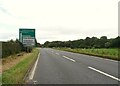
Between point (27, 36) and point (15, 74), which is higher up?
point (27, 36)

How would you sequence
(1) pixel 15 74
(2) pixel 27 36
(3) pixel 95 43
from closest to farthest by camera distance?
1. (1) pixel 15 74
2. (2) pixel 27 36
3. (3) pixel 95 43

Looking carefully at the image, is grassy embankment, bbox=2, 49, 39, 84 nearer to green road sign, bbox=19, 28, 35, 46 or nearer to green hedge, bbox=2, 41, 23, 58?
green hedge, bbox=2, 41, 23, 58

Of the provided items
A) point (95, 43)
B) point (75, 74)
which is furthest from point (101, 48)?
point (75, 74)

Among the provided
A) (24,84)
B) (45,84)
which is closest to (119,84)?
(45,84)

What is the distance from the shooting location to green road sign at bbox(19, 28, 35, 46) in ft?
181

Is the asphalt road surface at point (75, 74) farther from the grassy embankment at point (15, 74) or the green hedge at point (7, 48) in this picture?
the green hedge at point (7, 48)

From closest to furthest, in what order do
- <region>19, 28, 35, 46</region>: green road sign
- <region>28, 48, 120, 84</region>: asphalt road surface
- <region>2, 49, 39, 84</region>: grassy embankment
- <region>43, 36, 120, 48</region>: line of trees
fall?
<region>2, 49, 39, 84</region>: grassy embankment < <region>28, 48, 120, 84</region>: asphalt road surface < <region>19, 28, 35, 46</region>: green road sign < <region>43, 36, 120, 48</region>: line of trees

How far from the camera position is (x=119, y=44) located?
98.5 meters

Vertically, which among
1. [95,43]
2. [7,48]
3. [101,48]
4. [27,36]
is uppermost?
[95,43]

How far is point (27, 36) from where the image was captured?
55.8 meters

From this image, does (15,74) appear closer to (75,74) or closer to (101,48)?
(75,74)

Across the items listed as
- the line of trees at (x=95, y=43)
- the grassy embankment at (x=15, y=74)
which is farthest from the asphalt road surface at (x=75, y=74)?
the line of trees at (x=95, y=43)

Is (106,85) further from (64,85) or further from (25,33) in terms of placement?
(25,33)

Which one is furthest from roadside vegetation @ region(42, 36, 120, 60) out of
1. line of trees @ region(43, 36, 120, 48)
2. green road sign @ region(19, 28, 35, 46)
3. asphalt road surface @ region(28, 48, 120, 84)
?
asphalt road surface @ region(28, 48, 120, 84)
